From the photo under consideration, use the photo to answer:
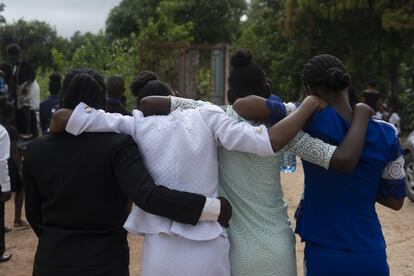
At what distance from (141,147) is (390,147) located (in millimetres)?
1088

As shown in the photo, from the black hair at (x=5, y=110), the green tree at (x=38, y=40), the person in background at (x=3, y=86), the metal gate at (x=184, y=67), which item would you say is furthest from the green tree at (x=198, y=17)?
the black hair at (x=5, y=110)

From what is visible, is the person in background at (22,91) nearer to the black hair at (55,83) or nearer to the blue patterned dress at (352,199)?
the black hair at (55,83)

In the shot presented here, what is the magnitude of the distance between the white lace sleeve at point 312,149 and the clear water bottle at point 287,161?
0.50ft

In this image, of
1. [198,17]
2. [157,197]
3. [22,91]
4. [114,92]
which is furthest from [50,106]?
[198,17]

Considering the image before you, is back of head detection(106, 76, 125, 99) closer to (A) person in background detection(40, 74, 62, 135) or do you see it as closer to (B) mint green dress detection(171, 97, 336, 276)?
(A) person in background detection(40, 74, 62, 135)

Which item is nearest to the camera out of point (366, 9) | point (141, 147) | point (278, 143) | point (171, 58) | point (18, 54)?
point (278, 143)

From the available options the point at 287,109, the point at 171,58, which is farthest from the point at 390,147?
the point at 171,58

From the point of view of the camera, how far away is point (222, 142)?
2.49 metres

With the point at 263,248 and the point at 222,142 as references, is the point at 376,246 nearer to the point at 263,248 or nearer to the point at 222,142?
the point at 263,248

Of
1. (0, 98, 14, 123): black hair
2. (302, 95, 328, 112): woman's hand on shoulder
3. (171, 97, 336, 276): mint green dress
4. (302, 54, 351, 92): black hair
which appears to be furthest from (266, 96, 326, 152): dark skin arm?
(0, 98, 14, 123): black hair

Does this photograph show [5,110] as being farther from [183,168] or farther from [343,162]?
[343,162]

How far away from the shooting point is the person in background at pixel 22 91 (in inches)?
349

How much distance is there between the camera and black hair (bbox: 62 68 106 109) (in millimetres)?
2625

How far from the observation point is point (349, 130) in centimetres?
247
